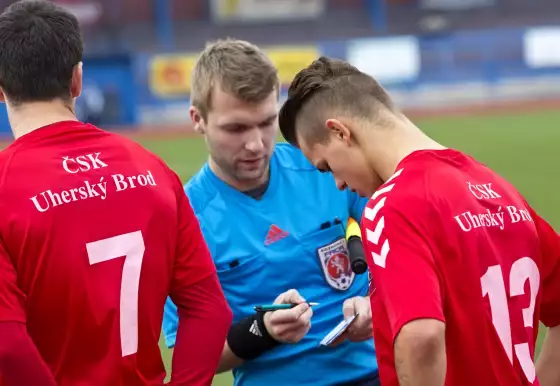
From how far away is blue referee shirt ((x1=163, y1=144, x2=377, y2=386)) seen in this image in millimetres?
3861

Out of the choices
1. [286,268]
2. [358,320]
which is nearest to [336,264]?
[286,268]

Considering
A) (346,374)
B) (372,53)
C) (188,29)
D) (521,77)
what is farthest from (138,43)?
(346,374)

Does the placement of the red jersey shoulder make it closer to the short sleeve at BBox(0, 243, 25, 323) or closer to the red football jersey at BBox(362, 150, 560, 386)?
the red football jersey at BBox(362, 150, 560, 386)

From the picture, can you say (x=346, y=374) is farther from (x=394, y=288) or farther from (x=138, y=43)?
(x=138, y=43)

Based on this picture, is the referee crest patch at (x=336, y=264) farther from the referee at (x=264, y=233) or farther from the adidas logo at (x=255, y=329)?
the adidas logo at (x=255, y=329)

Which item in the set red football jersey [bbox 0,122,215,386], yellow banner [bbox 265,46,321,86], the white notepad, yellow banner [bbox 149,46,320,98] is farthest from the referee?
yellow banner [bbox 265,46,321,86]

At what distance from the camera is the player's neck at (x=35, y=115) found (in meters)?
2.95

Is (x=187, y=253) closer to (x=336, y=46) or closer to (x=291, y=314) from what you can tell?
(x=291, y=314)

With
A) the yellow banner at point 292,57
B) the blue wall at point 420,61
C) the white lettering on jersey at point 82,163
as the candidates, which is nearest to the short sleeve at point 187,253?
the white lettering on jersey at point 82,163

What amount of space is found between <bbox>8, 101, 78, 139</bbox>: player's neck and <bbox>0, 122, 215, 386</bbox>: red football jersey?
0.03m

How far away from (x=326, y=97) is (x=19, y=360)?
119 centimetres

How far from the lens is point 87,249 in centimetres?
288

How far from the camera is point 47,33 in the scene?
9.69ft

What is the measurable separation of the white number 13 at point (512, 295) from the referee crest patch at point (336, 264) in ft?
3.35
